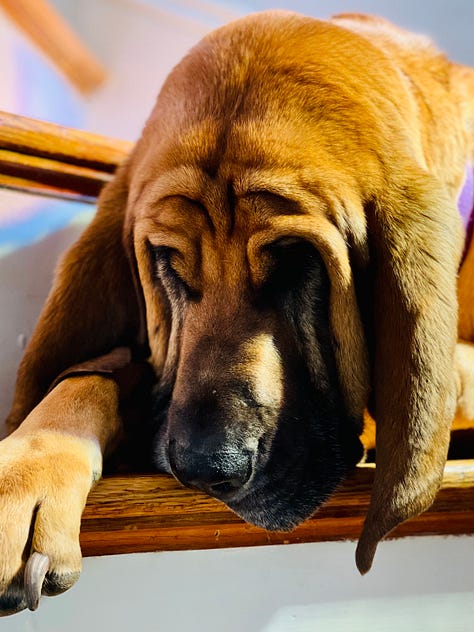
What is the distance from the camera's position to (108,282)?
159 centimetres

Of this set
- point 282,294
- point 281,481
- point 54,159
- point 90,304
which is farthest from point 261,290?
point 54,159

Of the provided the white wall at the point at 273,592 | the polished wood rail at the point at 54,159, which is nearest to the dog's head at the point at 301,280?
the white wall at the point at 273,592

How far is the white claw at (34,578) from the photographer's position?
908 millimetres

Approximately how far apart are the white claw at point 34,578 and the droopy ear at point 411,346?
0.48m

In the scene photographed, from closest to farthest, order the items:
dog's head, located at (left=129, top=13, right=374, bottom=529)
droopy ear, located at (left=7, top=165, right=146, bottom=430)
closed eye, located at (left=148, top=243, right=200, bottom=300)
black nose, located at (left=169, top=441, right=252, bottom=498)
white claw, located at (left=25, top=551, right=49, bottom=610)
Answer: white claw, located at (left=25, top=551, right=49, bottom=610) < black nose, located at (left=169, top=441, right=252, bottom=498) < dog's head, located at (left=129, top=13, right=374, bottom=529) < closed eye, located at (left=148, top=243, right=200, bottom=300) < droopy ear, located at (left=7, top=165, right=146, bottom=430)

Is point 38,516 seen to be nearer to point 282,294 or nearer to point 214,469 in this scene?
point 214,469

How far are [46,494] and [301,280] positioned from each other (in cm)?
55

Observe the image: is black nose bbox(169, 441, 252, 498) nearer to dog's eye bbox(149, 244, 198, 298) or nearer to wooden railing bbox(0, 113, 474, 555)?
wooden railing bbox(0, 113, 474, 555)

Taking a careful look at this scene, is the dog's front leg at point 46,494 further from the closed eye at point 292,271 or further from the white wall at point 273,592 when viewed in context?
the closed eye at point 292,271

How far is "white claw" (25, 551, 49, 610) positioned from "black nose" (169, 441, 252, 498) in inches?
10.0

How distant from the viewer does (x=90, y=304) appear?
1.57m

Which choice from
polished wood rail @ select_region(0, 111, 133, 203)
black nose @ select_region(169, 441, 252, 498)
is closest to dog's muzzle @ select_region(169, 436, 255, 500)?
black nose @ select_region(169, 441, 252, 498)

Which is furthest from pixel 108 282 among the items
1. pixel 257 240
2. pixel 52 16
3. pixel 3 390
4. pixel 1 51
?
pixel 52 16

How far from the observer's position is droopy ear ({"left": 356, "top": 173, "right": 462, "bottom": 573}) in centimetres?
114
